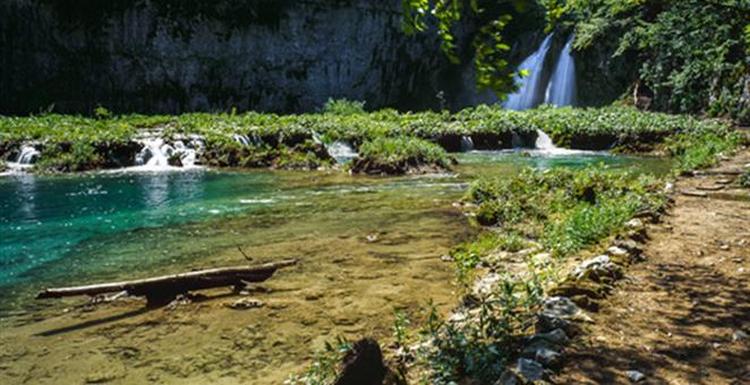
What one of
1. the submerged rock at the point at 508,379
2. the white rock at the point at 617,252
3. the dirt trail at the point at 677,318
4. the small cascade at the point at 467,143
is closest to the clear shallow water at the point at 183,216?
the white rock at the point at 617,252

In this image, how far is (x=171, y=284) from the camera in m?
6.50

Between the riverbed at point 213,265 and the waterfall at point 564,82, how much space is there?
3139cm

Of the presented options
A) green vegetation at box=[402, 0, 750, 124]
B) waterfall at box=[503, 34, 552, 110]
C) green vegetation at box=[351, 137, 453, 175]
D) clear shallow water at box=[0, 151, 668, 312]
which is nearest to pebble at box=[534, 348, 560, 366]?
green vegetation at box=[402, 0, 750, 124]

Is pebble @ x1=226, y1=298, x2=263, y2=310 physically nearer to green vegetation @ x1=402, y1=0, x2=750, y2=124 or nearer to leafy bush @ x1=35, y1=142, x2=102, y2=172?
green vegetation @ x1=402, y1=0, x2=750, y2=124

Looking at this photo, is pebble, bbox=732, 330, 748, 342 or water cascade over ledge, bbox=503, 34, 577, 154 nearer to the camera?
pebble, bbox=732, 330, 748, 342

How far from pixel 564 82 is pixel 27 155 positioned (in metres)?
37.1

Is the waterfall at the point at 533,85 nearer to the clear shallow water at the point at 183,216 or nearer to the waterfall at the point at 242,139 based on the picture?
the clear shallow water at the point at 183,216

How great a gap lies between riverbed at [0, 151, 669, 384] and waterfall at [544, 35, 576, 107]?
103 feet

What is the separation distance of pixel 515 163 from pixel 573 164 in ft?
6.93

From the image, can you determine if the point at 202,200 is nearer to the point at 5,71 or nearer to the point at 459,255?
the point at 459,255

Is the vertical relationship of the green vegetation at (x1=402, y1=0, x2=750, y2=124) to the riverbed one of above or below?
above

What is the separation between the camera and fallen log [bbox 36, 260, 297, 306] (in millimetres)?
6355

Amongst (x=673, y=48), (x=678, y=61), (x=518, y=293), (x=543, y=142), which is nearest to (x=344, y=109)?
(x=543, y=142)

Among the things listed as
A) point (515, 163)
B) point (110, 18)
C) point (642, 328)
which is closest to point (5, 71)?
point (110, 18)
